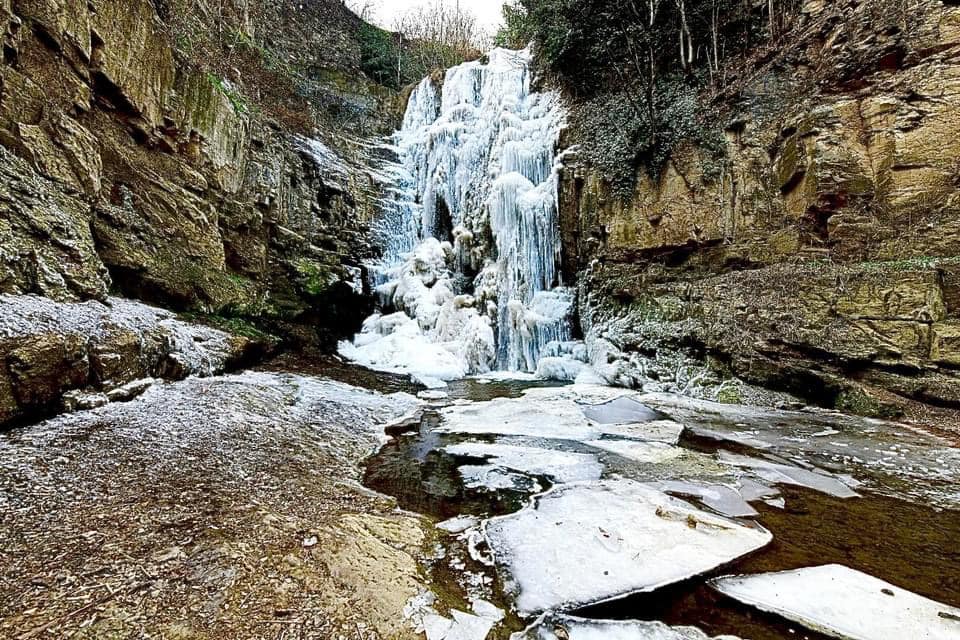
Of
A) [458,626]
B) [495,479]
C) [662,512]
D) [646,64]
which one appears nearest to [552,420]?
[495,479]

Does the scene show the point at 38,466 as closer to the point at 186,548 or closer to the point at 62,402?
the point at 62,402

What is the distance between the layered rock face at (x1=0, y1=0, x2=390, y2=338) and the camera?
450 centimetres

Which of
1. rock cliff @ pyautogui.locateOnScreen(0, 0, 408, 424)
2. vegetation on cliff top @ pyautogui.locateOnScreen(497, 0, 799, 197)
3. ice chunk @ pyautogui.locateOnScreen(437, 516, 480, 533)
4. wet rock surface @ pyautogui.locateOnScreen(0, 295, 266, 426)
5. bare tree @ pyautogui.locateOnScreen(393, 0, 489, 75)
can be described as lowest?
ice chunk @ pyautogui.locateOnScreen(437, 516, 480, 533)

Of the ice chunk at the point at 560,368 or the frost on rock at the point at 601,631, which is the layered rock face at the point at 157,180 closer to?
the frost on rock at the point at 601,631

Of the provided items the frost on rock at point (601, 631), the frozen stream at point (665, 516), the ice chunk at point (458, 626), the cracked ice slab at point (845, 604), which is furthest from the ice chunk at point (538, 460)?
the ice chunk at point (458, 626)

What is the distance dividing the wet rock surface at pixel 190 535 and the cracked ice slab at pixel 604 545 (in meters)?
0.54

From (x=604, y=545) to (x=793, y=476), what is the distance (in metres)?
2.19

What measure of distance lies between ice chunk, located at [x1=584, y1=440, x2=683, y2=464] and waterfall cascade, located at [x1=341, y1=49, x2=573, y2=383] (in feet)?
16.0

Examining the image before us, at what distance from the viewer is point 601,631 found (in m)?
1.60

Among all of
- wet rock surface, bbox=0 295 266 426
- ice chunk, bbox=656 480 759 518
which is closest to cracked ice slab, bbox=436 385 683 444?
ice chunk, bbox=656 480 759 518

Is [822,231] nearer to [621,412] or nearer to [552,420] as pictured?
[621,412]

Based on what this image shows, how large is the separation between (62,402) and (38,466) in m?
1.17

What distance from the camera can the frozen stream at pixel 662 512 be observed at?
5.82 feet

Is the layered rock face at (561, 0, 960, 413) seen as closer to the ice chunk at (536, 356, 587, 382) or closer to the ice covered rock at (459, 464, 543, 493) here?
the ice chunk at (536, 356, 587, 382)
